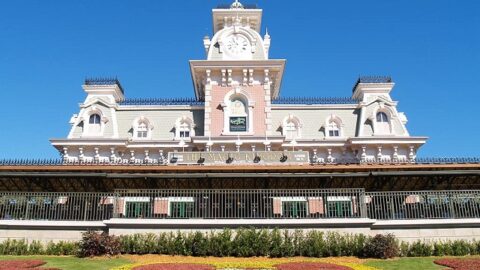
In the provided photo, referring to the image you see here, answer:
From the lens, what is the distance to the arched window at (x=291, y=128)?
107 ft

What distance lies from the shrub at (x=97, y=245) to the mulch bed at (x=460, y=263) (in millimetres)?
12360

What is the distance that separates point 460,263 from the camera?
14742 millimetres

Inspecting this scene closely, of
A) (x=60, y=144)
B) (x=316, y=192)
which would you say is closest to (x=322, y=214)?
(x=316, y=192)

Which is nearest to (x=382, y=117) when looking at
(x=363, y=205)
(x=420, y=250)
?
(x=363, y=205)

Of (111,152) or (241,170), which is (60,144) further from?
(241,170)

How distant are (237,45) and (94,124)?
12.9 meters

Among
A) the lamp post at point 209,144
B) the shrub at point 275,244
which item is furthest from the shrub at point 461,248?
the lamp post at point 209,144

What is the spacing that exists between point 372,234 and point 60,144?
76.7ft

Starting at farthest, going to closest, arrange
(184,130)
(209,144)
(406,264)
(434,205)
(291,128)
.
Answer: (291,128), (184,130), (209,144), (434,205), (406,264)

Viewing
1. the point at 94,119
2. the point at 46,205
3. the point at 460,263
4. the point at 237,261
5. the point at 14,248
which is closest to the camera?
the point at 460,263

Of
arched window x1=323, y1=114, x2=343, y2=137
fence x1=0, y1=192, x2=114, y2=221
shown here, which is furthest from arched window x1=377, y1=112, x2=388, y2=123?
fence x1=0, y1=192, x2=114, y2=221

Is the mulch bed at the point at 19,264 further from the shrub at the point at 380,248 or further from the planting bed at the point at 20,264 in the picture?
the shrub at the point at 380,248

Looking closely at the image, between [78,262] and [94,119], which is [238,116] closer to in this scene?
[94,119]

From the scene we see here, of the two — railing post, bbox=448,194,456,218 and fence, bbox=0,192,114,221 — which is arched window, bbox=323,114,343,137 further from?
fence, bbox=0,192,114,221
